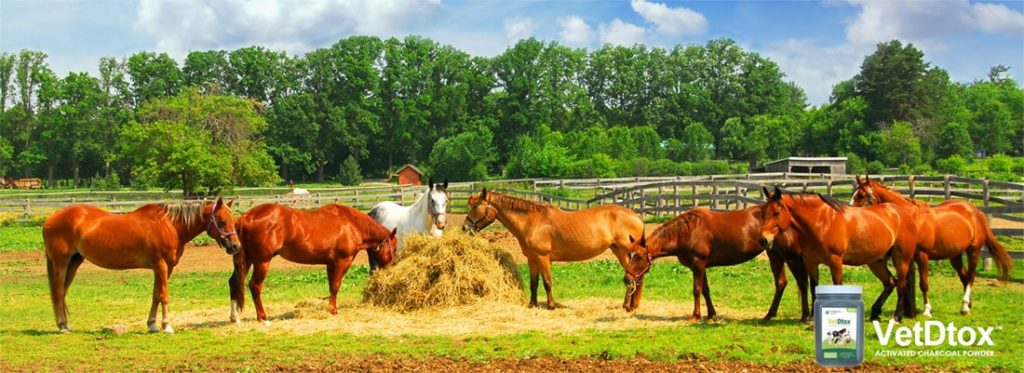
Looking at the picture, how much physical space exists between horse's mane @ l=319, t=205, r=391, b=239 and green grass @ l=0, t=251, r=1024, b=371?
75.1 inches

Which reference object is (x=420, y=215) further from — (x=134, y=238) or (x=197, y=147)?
(x=197, y=147)

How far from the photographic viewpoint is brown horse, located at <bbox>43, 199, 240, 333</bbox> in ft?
32.4

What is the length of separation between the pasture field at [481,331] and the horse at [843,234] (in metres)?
0.75

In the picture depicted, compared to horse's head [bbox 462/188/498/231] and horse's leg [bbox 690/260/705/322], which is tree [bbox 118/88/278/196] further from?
horse's leg [bbox 690/260/705/322]

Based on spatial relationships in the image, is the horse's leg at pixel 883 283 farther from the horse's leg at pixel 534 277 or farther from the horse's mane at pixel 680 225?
the horse's leg at pixel 534 277

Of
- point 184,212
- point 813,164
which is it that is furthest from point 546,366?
point 813,164

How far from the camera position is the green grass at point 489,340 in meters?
7.91

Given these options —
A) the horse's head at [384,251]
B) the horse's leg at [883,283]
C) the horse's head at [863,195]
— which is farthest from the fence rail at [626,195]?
Answer: the horse's head at [384,251]

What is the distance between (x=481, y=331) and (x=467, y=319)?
704mm

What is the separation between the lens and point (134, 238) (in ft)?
32.5

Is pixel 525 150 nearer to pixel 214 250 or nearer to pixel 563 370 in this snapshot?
pixel 214 250

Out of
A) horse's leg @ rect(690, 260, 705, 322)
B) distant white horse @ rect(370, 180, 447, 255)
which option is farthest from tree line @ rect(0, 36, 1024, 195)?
horse's leg @ rect(690, 260, 705, 322)

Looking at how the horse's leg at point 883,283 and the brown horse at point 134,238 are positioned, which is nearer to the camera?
the horse's leg at point 883,283

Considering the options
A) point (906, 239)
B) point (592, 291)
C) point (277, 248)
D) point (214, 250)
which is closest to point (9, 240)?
point (214, 250)
